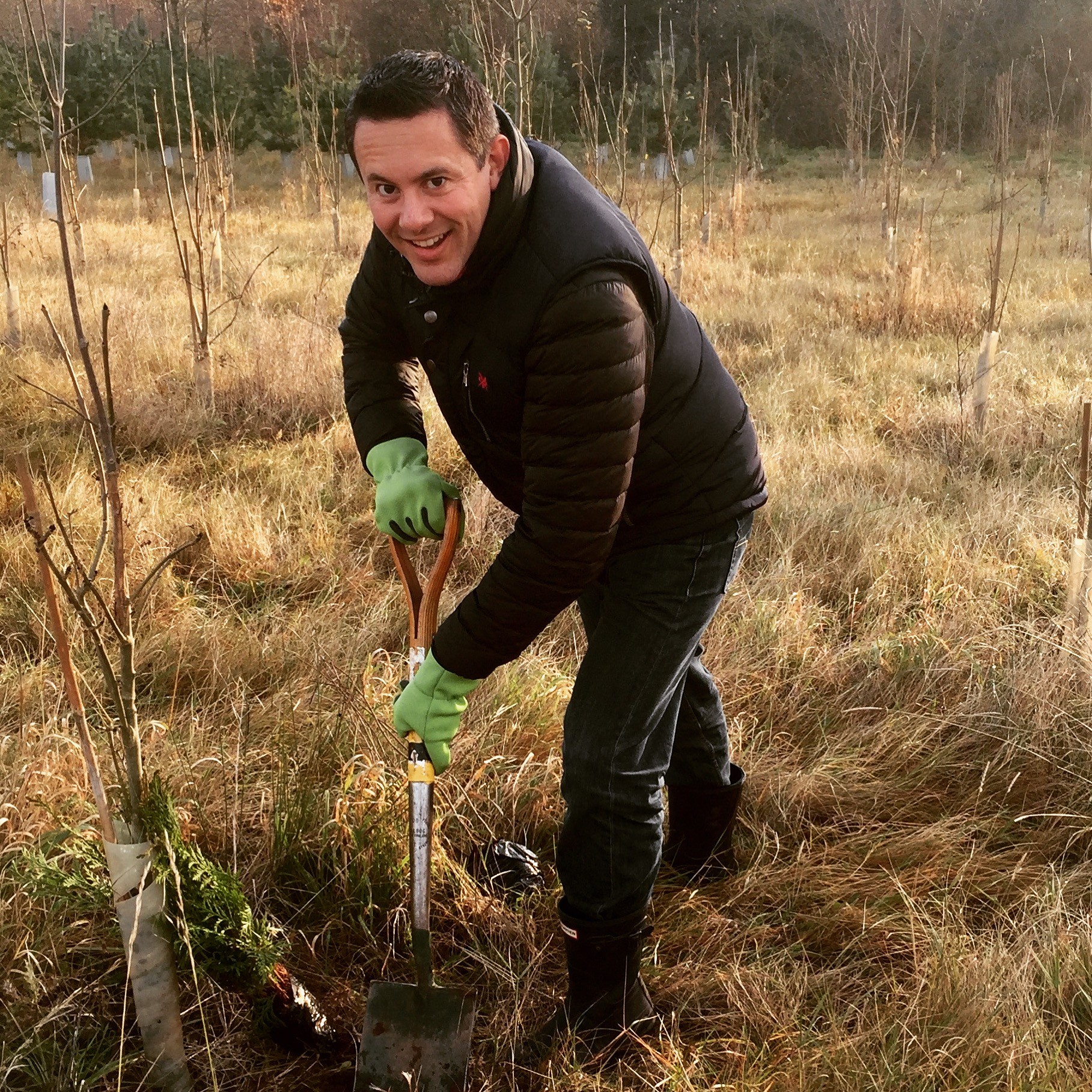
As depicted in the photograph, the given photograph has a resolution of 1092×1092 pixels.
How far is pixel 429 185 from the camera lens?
1.40 m

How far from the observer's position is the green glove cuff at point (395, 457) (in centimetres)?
201

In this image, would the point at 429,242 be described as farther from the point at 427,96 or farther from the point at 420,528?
the point at 420,528

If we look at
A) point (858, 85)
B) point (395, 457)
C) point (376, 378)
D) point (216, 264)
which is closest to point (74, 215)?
point (216, 264)

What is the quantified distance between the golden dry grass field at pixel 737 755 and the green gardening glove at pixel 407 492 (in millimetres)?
516

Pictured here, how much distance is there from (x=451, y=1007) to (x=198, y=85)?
2417cm

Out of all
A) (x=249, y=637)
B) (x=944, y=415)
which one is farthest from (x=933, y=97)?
(x=249, y=637)

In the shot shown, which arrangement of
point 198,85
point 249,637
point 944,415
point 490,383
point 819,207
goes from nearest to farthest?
point 490,383 < point 249,637 < point 944,415 < point 819,207 < point 198,85

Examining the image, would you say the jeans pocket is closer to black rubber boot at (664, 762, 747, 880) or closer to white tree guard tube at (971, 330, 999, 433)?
black rubber boot at (664, 762, 747, 880)

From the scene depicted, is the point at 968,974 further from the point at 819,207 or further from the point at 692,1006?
the point at 819,207

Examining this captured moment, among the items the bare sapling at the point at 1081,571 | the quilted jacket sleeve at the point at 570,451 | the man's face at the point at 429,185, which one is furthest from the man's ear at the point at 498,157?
the bare sapling at the point at 1081,571

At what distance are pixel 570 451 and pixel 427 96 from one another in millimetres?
513

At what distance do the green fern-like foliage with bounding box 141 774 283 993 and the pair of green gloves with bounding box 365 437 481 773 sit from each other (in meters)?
Answer: 0.38

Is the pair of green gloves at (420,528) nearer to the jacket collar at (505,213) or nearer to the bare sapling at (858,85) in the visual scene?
the jacket collar at (505,213)

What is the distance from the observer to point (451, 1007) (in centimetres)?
170
